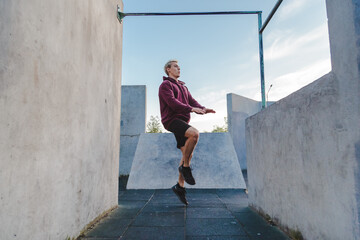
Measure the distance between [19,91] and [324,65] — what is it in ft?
5.07

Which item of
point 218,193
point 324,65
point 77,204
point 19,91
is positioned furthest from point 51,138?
point 218,193

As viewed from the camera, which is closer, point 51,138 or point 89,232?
point 51,138

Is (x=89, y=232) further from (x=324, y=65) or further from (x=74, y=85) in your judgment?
(x=324, y=65)

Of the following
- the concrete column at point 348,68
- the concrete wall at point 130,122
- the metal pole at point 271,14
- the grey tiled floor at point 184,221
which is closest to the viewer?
the concrete column at point 348,68

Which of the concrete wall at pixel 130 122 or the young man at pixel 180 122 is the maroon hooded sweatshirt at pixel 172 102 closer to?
the young man at pixel 180 122

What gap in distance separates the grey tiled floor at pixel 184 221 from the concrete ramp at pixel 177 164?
99 centimetres

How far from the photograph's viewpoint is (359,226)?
1.04 m

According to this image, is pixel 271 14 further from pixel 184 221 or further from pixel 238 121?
pixel 238 121

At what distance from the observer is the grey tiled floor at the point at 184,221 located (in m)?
1.81

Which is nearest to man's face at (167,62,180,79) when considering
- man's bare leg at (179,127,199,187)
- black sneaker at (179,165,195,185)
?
man's bare leg at (179,127,199,187)

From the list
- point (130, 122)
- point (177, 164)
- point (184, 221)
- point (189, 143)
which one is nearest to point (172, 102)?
point (189, 143)

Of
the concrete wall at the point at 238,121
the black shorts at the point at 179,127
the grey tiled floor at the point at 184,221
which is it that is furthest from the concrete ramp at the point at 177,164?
the concrete wall at the point at 238,121

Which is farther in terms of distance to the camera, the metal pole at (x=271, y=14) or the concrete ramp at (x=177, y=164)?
the concrete ramp at (x=177, y=164)

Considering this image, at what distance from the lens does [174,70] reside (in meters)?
3.21
